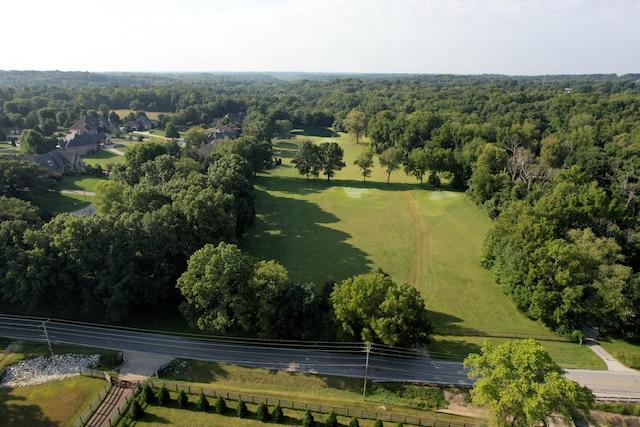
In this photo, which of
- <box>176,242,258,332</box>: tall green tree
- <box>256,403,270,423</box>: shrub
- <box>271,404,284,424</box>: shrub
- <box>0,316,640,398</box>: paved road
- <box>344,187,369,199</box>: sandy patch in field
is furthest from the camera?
<box>344,187,369,199</box>: sandy patch in field

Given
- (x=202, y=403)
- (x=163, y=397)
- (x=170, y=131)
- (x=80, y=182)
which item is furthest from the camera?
(x=170, y=131)

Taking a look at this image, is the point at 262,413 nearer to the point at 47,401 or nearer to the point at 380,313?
the point at 380,313

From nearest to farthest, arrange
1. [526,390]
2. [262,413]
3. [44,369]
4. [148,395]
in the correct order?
[526,390], [262,413], [148,395], [44,369]

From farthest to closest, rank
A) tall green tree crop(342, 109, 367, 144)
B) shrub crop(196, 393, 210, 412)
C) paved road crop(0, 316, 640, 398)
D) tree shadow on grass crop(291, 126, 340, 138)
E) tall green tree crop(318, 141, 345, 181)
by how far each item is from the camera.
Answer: tree shadow on grass crop(291, 126, 340, 138), tall green tree crop(342, 109, 367, 144), tall green tree crop(318, 141, 345, 181), paved road crop(0, 316, 640, 398), shrub crop(196, 393, 210, 412)

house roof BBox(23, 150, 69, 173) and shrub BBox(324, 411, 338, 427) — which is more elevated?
house roof BBox(23, 150, 69, 173)

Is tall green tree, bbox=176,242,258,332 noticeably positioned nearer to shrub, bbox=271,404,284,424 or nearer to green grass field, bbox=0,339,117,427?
shrub, bbox=271,404,284,424

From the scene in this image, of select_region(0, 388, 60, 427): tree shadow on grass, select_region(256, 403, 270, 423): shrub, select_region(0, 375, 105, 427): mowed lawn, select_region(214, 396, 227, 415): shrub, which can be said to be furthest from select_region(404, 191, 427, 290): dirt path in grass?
select_region(0, 388, 60, 427): tree shadow on grass

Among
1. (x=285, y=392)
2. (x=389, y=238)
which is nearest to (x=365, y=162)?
(x=389, y=238)
